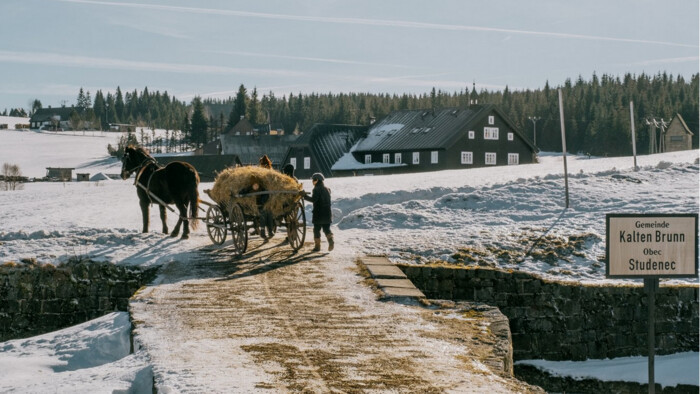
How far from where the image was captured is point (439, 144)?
2468 inches

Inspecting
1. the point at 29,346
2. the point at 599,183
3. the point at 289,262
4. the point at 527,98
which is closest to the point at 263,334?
the point at 29,346

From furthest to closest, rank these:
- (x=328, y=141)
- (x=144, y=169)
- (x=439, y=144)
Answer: (x=328, y=141) → (x=439, y=144) → (x=144, y=169)

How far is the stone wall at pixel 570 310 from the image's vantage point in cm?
1517

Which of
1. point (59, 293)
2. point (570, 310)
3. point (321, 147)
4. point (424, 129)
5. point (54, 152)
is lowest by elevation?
point (570, 310)

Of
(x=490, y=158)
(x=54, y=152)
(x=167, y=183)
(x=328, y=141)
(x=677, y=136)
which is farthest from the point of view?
(x=54, y=152)

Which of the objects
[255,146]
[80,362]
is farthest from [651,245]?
[255,146]

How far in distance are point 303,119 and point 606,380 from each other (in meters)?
184

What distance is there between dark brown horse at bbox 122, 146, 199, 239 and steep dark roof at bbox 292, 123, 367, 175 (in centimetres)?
5040

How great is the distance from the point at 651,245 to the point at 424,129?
189 feet

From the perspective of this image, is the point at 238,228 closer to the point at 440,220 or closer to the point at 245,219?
the point at 245,219

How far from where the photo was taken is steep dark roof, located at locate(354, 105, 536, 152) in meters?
64.0

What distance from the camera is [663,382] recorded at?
14.4 metres

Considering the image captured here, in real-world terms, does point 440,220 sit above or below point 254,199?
below

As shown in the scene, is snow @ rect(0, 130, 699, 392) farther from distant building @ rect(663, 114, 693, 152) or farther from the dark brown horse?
distant building @ rect(663, 114, 693, 152)
